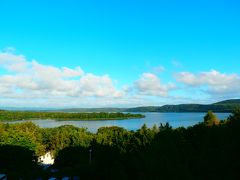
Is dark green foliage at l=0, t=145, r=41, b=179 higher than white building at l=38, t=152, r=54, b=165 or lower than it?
higher

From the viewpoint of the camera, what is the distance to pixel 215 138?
1197cm

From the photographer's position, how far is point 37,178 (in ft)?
80.2

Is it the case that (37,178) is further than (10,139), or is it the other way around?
(10,139)

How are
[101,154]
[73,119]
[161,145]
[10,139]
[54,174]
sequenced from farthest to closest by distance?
[73,119]
[10,139]
[101,154]
[54,174]
[161,145]

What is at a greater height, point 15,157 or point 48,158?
point 15,157

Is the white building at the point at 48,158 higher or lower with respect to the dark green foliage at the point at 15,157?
lower

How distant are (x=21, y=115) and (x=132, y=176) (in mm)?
174302

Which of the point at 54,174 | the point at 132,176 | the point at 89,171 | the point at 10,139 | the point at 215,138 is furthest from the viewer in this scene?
the point at 10,139

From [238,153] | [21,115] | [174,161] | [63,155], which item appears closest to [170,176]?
[174,161]

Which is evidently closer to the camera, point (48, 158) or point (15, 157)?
point (15, 157)

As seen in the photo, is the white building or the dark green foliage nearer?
the dark green foliage

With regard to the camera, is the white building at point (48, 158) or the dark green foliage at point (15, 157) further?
the white building at point (48, 158)

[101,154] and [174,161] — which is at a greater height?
[174,161]

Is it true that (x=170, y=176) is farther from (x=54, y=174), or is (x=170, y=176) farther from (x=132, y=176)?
(x=54, y=174)
